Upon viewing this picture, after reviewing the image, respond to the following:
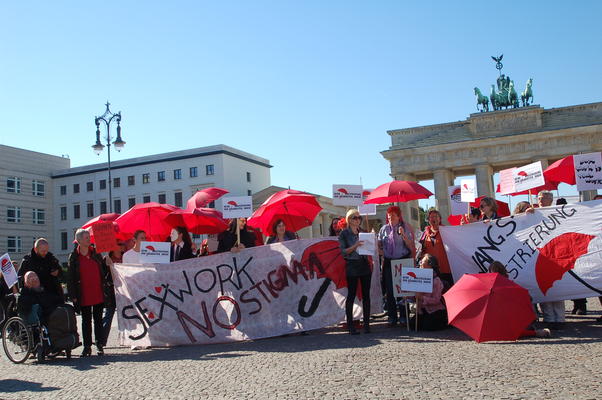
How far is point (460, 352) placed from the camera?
709 centimetres

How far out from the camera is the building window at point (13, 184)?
72.9 meters

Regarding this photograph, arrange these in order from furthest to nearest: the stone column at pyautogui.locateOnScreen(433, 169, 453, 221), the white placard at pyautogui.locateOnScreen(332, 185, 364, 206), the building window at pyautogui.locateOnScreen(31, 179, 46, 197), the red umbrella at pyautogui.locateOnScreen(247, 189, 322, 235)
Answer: the building window at pyautogui.locateOnScreen(31, 179, 46, 197)
the stone column at pyautogui.locateOnScreen(433, 169, 453, 221)
the white placard at pyautogui.locateOnScreen(332, 185, 364, 206)
the red umbrella at pyautogui.locateOnScreen(247, 189, 322, 235)

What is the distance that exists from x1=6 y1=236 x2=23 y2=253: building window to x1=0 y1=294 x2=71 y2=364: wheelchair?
6887 centimetres

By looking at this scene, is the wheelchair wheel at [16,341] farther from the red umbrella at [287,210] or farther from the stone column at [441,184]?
the stone column at [441,184]

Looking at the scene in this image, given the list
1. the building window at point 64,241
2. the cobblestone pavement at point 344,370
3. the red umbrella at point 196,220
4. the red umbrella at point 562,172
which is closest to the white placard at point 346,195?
the red umbrella at point 196,220

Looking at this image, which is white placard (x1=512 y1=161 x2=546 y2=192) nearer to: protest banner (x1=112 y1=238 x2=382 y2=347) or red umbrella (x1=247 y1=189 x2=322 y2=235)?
protest banner (x1=112 y1=238 x2=382 y2=347)

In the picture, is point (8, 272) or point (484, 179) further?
point (484, 179)

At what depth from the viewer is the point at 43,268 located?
9.43m

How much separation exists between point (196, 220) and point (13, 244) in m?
69.6

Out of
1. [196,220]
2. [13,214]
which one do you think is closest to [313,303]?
[196,220]

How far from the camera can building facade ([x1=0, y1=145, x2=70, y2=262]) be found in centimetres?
7194

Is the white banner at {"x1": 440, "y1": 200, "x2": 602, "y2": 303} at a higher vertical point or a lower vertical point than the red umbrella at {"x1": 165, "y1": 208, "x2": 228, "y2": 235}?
lower

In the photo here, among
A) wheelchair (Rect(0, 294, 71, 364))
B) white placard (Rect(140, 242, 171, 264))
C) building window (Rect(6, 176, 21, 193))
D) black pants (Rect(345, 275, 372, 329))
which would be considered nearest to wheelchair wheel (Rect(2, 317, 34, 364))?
wheelchair (Rect(0, 294, 71, 364))

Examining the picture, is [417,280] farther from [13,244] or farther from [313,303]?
[13,244]
